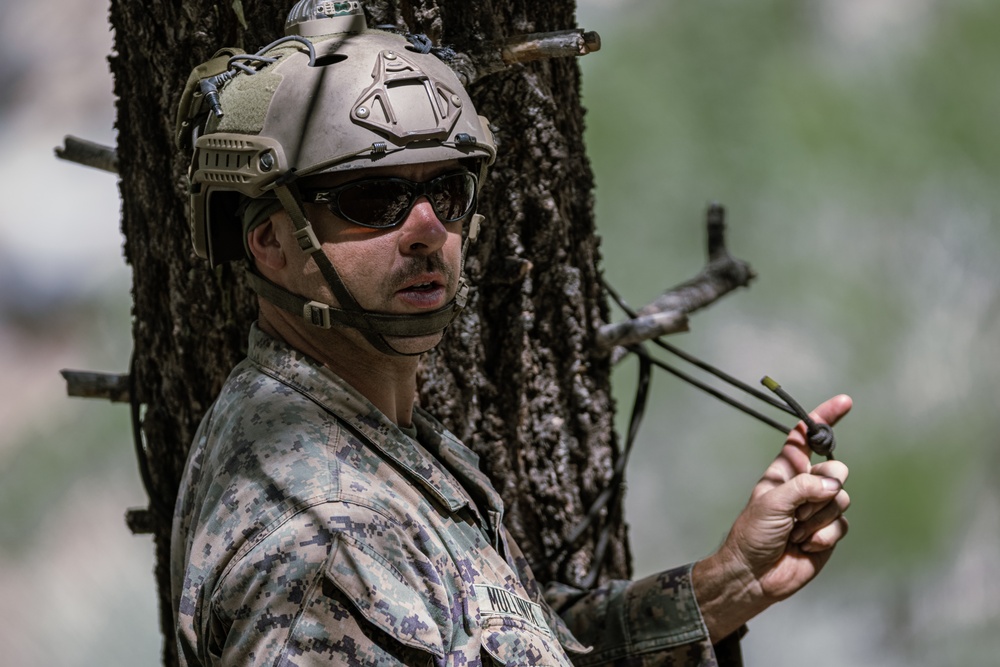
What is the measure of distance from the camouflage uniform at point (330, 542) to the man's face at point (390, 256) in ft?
0.45

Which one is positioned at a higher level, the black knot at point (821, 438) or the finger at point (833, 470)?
the black knot at point (821, 438)

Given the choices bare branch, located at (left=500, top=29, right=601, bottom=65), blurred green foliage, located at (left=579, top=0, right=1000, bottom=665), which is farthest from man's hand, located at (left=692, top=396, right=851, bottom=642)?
blurred green foliage, located at (left=579, top=0, right=1000, bottom=665)

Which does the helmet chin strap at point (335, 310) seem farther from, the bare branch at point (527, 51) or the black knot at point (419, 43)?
the bare branch at point (527, 51)

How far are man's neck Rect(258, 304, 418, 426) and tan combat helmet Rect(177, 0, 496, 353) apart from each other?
46mm

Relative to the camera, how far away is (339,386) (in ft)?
6.23

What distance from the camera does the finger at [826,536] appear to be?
2.29m

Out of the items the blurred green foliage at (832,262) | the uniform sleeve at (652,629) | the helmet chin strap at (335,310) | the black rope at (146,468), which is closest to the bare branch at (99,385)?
the black rope at (146,468)

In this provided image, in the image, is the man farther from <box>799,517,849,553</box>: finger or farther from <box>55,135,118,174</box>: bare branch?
<box>55,135,118,174</box>: bare branch

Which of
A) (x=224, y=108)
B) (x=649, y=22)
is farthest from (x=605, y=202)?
(x=224, y=108)

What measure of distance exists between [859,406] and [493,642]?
18.2 ft

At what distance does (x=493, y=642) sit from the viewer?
177cm

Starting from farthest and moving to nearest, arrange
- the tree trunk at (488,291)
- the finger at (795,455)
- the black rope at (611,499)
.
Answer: the black rope at (611,499), the tree trunk at (488,291), the finger at (795,455)

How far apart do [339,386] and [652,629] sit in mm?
879

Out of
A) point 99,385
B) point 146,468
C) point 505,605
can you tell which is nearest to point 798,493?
point 505,605
